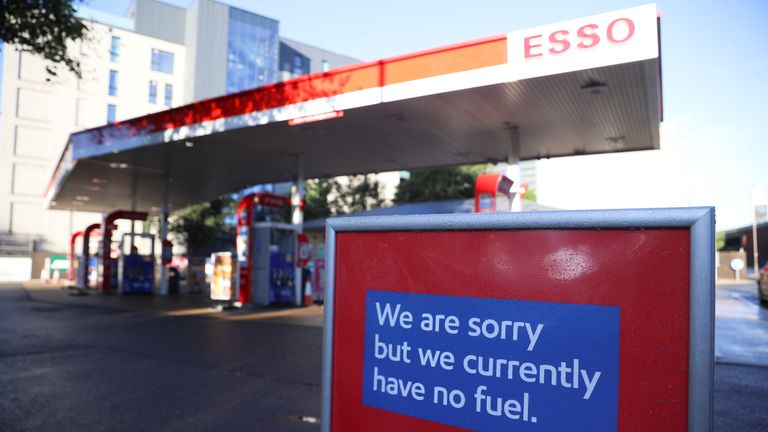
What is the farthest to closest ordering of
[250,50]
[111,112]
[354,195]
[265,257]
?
[250,50] → [111,112] → [354,195] → [265,257]

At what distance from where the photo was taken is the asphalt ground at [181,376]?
4785mm

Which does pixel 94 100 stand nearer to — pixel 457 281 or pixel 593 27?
pixel 593 27

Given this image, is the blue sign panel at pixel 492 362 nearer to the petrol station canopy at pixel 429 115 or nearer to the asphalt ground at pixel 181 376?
the asphalt ground at pixel 181 376

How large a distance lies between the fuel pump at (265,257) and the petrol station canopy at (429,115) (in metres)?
2.07

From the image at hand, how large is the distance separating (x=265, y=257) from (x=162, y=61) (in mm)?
41437

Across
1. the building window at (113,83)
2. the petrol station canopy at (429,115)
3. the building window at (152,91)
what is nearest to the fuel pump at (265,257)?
the petrol station canopy at (429,115)

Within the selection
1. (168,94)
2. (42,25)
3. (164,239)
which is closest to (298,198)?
(164,239)

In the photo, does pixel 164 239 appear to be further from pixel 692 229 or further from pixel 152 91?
pixel 152 91

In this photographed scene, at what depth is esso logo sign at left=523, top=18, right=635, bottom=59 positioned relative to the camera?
8.57 meters

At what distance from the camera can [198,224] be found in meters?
37.4

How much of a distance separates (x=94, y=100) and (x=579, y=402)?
5261 cm

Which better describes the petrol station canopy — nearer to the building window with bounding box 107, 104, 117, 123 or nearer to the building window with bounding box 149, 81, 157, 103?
the building window with bounding box 107, 104, 117, 123

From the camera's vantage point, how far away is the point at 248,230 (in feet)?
54.1

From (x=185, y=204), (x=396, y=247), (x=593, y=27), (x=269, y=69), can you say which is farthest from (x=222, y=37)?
(x=396, y=247)
